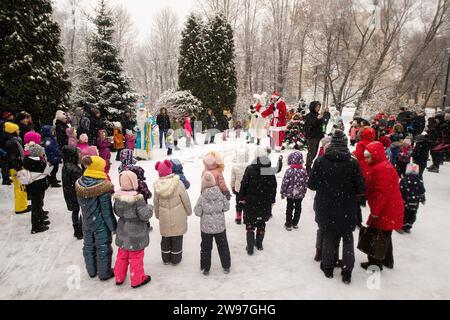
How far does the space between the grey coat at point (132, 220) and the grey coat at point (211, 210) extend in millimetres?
755

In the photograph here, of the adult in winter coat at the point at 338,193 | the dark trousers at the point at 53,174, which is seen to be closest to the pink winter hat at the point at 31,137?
the dark trousers at the point at 53,174

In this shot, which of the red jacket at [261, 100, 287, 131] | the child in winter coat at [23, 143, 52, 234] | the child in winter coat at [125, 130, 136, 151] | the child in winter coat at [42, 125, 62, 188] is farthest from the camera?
the red jacket at [261, 100, 287, 131]

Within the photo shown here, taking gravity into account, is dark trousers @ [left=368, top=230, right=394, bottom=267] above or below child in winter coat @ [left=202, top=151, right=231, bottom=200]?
below

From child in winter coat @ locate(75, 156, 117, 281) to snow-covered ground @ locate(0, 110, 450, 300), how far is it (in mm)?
285

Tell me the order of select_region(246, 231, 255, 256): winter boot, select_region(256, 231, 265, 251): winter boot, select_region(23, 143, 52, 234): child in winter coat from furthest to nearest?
select_region(23, 143, 52, 234): child in winter coat
select_region(256, 231, 265, 251): winter boot
select_region(246, 231, 255, 256): winter boot

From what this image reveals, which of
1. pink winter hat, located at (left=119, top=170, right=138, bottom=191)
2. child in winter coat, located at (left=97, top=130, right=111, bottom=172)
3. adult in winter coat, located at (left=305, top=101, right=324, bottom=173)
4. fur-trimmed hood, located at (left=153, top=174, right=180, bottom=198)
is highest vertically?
adult in winter coat, located at (left=305, top=101, right=324, bottom=173)

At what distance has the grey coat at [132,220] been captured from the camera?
13.4 ft

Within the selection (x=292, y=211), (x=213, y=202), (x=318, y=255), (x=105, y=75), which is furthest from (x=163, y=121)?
(x=318, y=255)

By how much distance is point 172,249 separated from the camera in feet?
16.1

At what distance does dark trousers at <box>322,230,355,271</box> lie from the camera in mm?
4285

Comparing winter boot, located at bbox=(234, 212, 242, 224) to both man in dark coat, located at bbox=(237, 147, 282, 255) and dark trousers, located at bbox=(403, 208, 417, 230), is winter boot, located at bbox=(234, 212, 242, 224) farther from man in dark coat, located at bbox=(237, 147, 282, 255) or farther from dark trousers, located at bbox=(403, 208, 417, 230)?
dark trousers, located at bbox=(403, 208, 417, 230)

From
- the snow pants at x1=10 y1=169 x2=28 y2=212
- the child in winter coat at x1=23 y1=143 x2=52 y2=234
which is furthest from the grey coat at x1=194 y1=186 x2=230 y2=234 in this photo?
the snow pants at x1=10 y1=169 x2=28 y2=212
